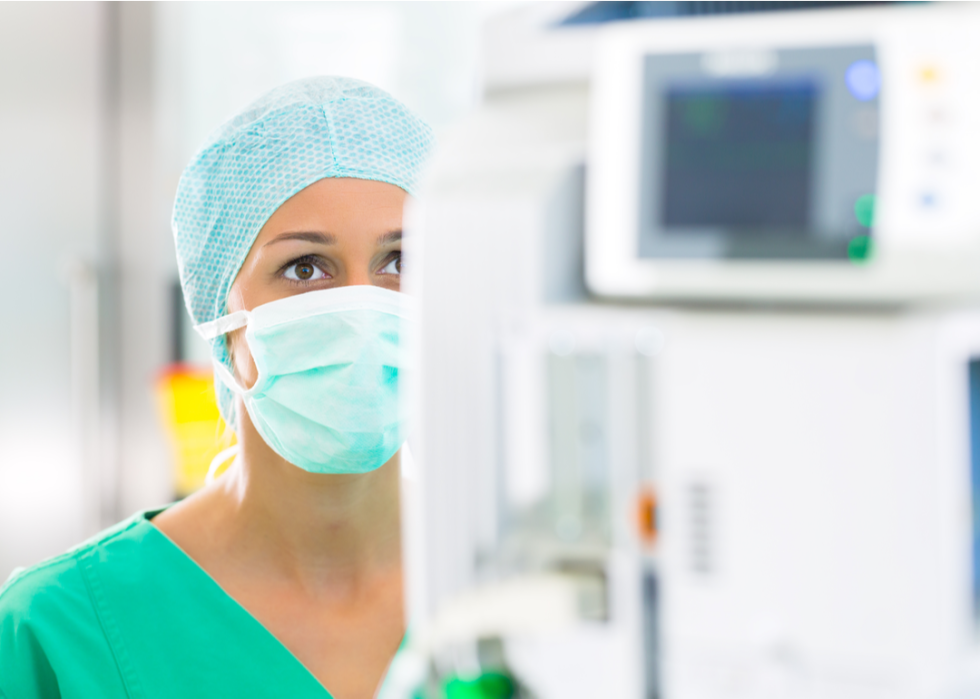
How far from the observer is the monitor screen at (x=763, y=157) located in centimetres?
50

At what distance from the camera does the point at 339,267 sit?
3.24ft

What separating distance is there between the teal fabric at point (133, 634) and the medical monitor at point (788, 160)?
0.71m

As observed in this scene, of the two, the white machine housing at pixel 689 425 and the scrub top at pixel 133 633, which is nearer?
the white machine housing at pixel 689 425

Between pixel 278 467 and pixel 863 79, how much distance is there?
31.7 inches

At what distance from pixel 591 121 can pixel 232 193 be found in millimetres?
597

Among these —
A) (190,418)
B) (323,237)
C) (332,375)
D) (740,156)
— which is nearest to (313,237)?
(323,237)

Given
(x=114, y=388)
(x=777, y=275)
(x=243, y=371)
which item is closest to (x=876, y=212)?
(x=777, y=275)

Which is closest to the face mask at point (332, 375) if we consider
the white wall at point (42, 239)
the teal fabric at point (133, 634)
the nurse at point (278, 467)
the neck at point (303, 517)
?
the nurse at point (278, 467)

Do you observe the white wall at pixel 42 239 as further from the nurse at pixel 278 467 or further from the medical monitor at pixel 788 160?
the medical monitor at pixel 788 160

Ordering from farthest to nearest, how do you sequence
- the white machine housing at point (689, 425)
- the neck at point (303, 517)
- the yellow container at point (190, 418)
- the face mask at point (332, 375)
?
the yellow container at point (190, 418)
the neck at point (303, 517)
the face mask at point (332, 375)
the white machine housing at point (689, 425)

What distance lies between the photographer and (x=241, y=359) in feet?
3.41

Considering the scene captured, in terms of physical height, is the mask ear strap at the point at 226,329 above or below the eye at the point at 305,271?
below

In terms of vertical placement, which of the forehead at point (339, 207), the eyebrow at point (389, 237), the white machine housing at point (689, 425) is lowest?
the white machine housing at point (689, 425)

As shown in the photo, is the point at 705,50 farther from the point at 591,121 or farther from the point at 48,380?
the point at 48,380
